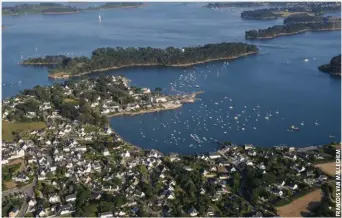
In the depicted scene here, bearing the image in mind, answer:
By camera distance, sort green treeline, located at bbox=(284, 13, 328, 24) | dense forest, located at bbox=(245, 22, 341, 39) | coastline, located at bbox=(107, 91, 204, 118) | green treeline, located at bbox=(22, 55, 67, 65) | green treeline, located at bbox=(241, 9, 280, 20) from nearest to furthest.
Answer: coastline, located at bbox=(107, 91, 204, 118) < green treeline, located at bbox=(22, 55, 67, 65) < dense forest, located at bbox=(245, 22, 341, 39) < green treeline, located at bbox=(284, 13, 328, 24) < green treeline, located at bbox=(241, 9, 280, 20)

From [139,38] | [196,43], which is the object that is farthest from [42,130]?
[139,38]

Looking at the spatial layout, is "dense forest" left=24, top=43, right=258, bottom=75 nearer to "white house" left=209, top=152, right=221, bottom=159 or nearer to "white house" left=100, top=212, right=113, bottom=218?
"white house" left=209, top=152, right=221, bottom=159

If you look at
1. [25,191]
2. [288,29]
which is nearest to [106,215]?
[25,191]

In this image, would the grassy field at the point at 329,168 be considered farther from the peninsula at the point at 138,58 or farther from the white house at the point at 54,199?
the peninsula at the point at 138,58

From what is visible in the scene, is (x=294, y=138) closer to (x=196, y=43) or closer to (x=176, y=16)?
(x=196, y=43)

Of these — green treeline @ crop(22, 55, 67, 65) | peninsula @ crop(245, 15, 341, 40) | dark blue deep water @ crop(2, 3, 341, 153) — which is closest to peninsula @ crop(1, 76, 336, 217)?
dark blue deep water @ crop(2, 3, 341, 153)
